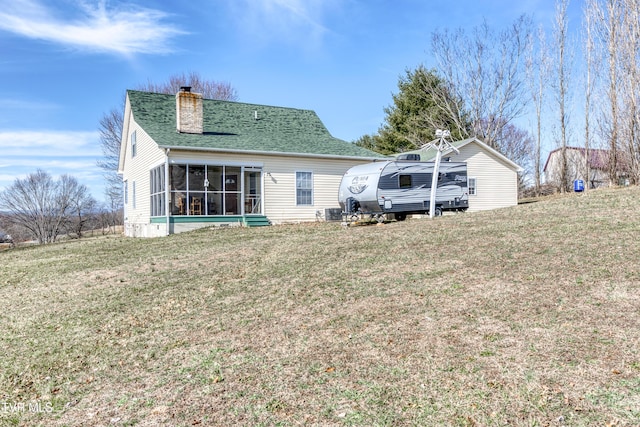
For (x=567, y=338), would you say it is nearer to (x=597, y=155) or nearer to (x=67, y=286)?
(x=67, y=286)

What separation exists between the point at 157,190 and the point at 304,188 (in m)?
5.69

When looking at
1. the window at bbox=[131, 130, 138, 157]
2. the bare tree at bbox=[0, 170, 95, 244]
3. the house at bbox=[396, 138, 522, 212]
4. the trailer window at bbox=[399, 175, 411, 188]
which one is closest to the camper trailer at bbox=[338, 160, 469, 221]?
the trailer window at bbox=[399, 175, 411, 188]

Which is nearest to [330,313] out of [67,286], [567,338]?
[567,338]

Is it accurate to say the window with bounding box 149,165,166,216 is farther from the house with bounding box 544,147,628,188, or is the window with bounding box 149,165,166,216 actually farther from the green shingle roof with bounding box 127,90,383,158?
the house with bounding box 544,147,628,188

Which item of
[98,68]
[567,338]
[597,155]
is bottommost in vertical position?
[567,338]

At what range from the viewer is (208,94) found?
38.8 metres

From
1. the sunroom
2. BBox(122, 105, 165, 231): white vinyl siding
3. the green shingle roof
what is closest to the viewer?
the sunroom

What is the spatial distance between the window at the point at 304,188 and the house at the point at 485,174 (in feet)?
19.7

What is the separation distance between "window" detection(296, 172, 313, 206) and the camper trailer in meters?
1.59

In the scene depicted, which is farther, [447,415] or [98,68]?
[98,68]

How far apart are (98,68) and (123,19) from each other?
10934mm

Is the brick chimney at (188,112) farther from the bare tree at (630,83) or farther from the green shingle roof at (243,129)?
the bare tree at (630,83)

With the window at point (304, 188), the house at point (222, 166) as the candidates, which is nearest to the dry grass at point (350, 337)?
the house at point (222, 166)

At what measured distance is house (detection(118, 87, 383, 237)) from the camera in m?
16.4
